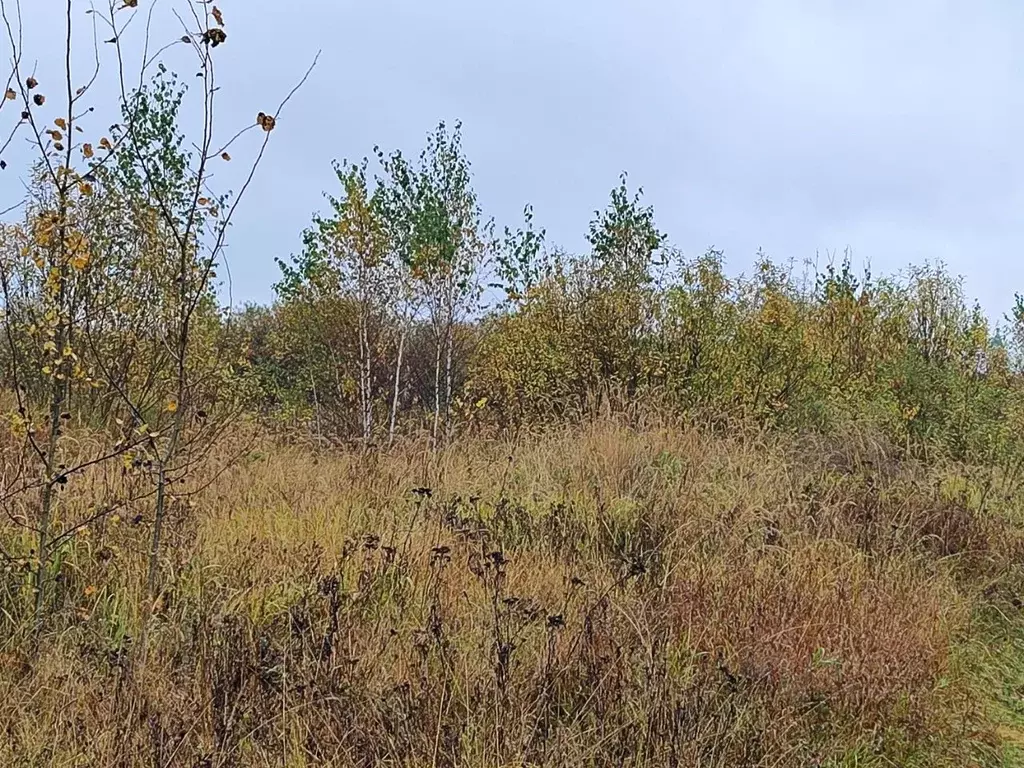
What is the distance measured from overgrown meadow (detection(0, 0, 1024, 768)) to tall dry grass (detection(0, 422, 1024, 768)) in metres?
0.02

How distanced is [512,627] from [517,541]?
5.17ft

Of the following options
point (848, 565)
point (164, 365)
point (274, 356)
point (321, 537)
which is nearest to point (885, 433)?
point (848, 565)

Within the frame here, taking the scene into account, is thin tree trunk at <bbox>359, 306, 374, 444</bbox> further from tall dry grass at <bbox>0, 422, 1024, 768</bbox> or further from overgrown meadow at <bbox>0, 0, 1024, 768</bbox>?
tall dry grass at <bbox>0, 422, 1024, 768</bbox>

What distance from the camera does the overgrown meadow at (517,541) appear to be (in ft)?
9.69

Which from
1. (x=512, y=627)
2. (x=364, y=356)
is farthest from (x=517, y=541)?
(x=364, y=356)

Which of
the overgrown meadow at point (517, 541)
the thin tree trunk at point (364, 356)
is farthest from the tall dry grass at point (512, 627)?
the thin tree trunk at point (364, 356)

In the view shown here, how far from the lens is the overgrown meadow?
295 cm

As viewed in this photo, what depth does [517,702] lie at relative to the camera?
299 cm

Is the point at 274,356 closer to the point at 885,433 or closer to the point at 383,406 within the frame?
the point at 383,406

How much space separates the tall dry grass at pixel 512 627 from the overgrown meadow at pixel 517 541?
0.02 meters

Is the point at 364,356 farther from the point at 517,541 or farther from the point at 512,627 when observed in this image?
the point at 512,627

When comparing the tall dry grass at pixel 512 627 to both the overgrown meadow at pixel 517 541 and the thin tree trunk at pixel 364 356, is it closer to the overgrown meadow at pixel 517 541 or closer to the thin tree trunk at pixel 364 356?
the overgrown meadow at pixel 517 541

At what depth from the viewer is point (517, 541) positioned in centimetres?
515

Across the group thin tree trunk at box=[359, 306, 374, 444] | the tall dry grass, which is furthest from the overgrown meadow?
thin tree trunk at box=[359, 306, 374, 444]
